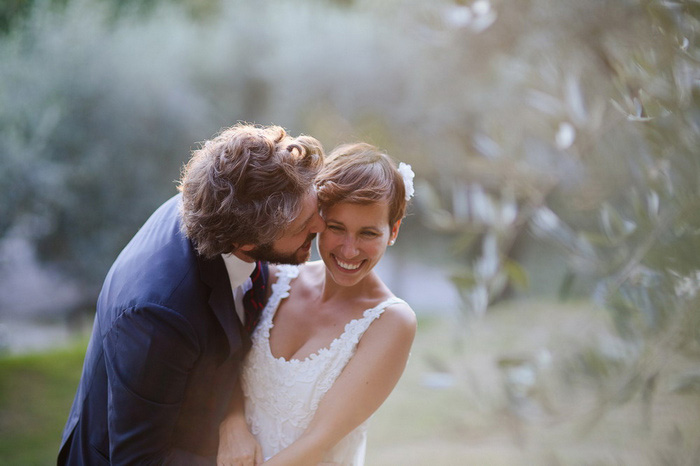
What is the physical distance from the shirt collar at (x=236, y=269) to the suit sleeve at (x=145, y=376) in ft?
0.64

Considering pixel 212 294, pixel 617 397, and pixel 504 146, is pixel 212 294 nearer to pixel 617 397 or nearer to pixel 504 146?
pixel 504 146

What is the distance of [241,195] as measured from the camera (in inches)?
54.0

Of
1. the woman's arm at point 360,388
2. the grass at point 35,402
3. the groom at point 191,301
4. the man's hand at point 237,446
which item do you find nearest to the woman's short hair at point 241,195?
the groom at point 191,301

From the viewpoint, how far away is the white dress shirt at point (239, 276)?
1472 mm

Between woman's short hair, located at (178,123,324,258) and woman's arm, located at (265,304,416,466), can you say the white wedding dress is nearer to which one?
woman's arm, located at (265,304,416,466)

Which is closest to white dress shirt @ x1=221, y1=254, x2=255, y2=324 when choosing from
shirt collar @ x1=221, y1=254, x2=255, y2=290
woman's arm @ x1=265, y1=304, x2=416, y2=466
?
shirt collar @ x1=221, y1=254, x2=255, y2=290

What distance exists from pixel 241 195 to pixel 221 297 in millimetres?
246

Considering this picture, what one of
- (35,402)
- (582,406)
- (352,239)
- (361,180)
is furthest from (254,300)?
(35,402)

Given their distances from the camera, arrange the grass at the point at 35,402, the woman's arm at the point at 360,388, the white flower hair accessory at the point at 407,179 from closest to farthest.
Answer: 1. the woman's arm at the point at 360,388
2. the white flower hair accessory at the point at 407,179
3. the grass at the point at 35,402

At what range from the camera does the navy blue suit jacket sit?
1311mm

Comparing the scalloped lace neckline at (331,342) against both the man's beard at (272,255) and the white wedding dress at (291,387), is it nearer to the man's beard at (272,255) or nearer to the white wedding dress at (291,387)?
the white wedding dress at (291,387)

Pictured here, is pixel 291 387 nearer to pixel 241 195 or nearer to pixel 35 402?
pixel 241 195

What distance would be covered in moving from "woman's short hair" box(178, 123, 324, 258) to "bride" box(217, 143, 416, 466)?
12 cm

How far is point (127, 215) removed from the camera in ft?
13.0
